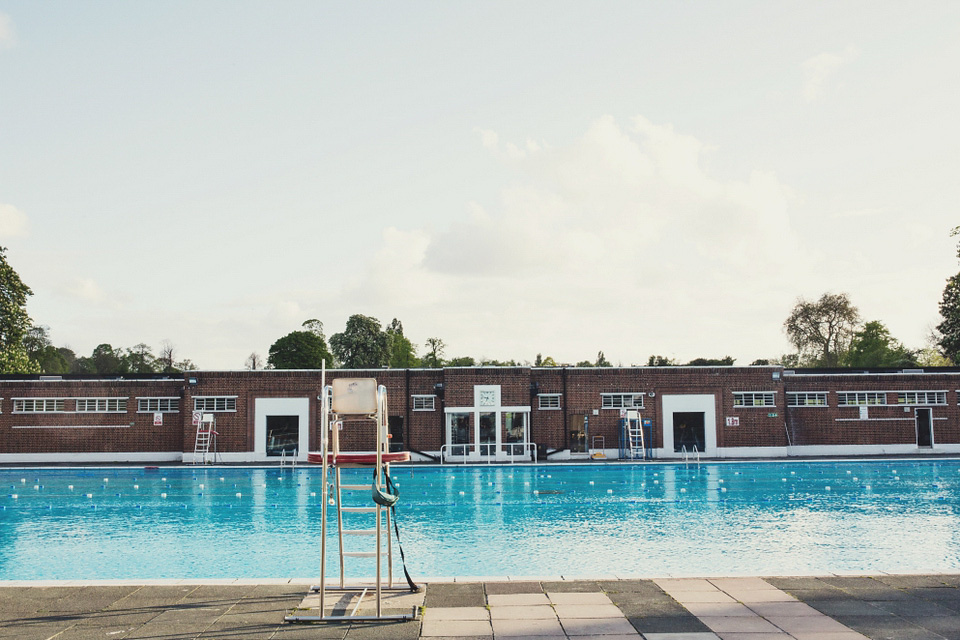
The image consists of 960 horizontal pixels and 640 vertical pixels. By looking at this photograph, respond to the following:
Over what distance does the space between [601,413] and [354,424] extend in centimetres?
1111

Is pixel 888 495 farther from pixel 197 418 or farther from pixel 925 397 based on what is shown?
pixel 197 418

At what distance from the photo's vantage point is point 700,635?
6.23 m

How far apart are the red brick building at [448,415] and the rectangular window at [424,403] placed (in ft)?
0.16

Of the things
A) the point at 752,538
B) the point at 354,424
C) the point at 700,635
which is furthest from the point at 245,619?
the point at 354,424

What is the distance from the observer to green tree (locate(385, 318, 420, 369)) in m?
77.7

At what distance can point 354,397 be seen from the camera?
6.97 m

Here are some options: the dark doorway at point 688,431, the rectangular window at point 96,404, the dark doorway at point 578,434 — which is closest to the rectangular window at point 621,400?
the dark doorway at point 578,434

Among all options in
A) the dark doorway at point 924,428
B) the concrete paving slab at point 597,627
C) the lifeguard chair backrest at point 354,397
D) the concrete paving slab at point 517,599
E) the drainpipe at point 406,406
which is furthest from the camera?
the dark doorway at point 924,428

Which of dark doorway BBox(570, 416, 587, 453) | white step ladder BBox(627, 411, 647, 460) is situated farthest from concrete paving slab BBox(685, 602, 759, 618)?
dark doorway BBox(570, 416, 587, 453)

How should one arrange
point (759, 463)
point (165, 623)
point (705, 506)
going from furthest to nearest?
1. point (759, 463)
2. point (705, 506)
3. point (165, 623)

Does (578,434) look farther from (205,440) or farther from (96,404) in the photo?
(96,404)

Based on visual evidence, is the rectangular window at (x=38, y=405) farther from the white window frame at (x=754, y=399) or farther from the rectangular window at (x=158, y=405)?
the white window frame at (x=754, y=399)

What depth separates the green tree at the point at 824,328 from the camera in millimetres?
68438

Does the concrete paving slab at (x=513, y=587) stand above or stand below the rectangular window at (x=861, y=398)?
below
